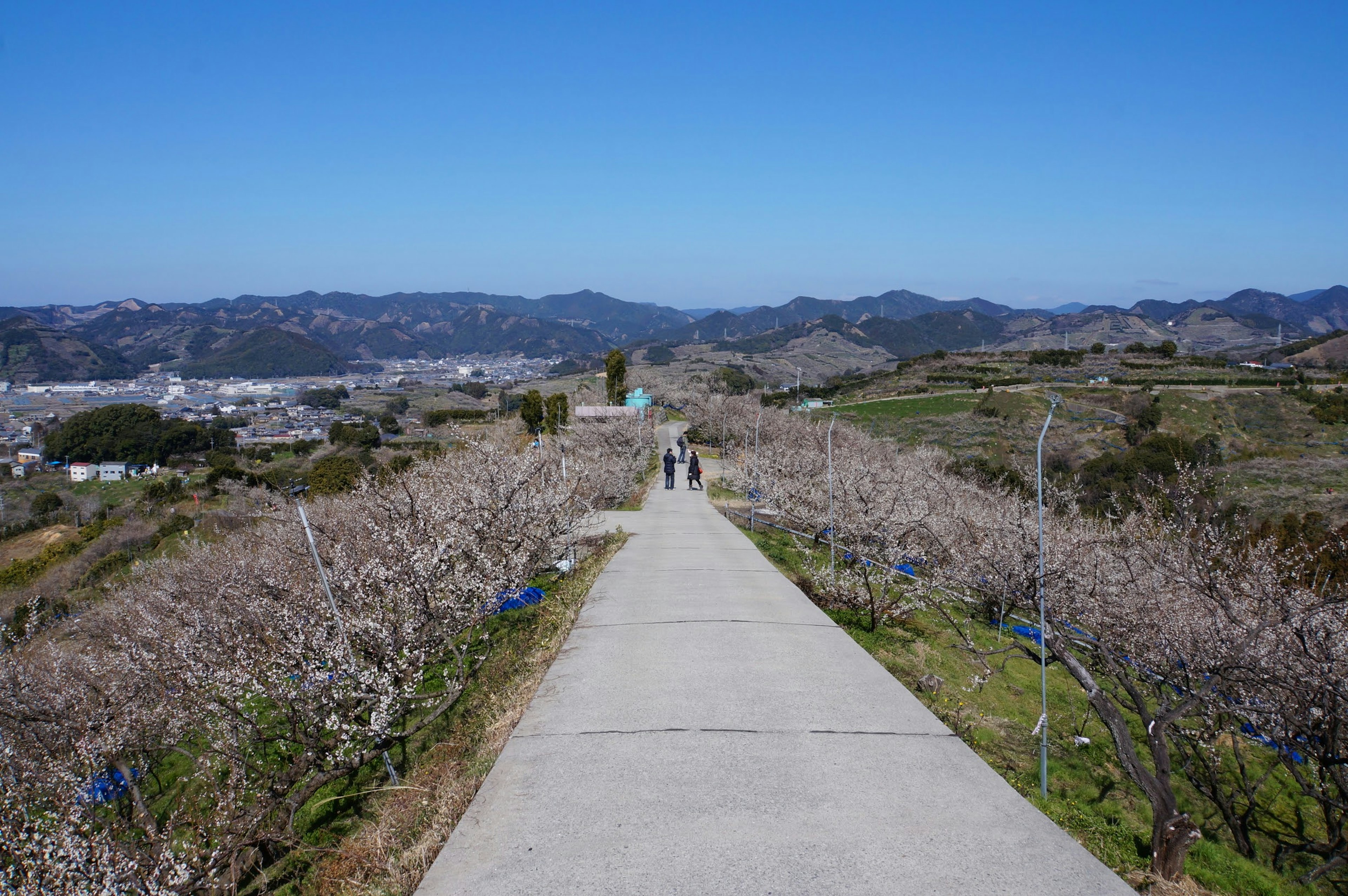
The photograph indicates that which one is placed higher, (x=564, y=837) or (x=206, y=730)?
(x=564, y=837)

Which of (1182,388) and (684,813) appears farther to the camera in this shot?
(1182,388)

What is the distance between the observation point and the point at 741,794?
14.7ft

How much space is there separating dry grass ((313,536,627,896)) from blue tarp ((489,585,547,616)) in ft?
2.84

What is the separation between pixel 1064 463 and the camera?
40.8m

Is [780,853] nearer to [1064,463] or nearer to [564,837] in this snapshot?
[564,837]

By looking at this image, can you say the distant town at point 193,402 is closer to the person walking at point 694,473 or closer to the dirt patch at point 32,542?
the dirt patch at point 32,542

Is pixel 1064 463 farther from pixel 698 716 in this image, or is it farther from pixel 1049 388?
pixel 698 716

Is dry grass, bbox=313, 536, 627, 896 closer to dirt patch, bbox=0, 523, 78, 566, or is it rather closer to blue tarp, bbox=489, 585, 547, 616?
blue tarp, bbox=489, 585, 547, 616

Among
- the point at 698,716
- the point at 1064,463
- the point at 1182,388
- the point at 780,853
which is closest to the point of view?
the point at 780,853

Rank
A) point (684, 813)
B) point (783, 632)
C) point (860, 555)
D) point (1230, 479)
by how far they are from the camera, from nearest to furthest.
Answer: point (684, 813)
point (783, 632)
point (860, 555)
point (1230, 479)

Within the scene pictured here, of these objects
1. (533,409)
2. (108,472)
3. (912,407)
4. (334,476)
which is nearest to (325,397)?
(108,472)

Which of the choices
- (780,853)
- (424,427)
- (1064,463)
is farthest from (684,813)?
(424,427)

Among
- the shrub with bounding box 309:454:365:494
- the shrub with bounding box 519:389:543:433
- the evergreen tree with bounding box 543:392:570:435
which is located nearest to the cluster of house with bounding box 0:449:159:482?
the shrub with bounding box 309:454:365:494

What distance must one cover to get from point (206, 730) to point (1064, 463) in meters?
42.3
